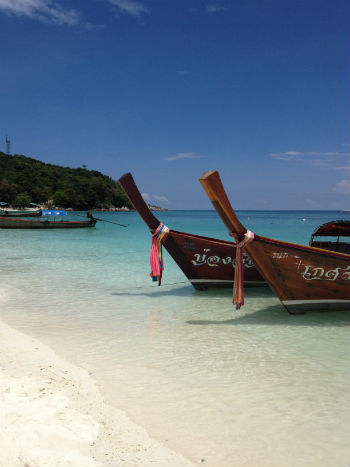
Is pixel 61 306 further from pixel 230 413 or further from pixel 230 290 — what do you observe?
pixel 230 413

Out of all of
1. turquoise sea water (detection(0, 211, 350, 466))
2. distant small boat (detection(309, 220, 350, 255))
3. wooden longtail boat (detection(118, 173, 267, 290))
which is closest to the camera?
turquoise sea water (detection(0, 211, 350, 466))

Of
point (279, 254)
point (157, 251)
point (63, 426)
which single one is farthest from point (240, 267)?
point (63, 426)

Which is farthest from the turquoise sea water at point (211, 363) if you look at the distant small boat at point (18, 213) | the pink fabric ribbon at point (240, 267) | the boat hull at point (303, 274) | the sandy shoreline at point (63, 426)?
the distant small boat at point (18, 213)

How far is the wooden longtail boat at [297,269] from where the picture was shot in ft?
19.1

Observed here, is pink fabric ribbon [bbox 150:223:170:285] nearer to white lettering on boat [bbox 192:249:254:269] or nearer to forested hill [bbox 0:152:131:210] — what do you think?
white lettering on boat [bbox 192:249:254:269]

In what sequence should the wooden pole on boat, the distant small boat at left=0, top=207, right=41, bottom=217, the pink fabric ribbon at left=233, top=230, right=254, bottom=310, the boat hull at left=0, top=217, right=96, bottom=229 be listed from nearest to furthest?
the wooden pole on boat < the pink fabric ribbon at left=233, top=230, right=254, bottom=310 < the boat hull at left=0, top=217, right=96, bottom=229 < the distant small boat at left=0, top=207, right=41, bottom=217

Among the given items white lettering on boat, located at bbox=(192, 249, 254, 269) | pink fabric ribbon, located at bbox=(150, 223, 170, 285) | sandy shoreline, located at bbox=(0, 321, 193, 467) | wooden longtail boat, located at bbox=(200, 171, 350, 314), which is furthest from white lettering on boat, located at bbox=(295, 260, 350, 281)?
sandy shoreline, located at bbox=(0, 321, 193, 467)

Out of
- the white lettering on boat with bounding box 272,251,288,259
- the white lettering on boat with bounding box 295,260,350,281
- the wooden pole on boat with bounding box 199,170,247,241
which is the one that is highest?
the wooden pole on boat with bounding box 199,170,247,241

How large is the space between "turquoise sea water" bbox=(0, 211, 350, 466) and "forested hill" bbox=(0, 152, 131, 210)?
8551cm

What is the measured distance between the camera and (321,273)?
631 cm

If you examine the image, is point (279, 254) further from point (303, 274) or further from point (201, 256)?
point (201, 256)

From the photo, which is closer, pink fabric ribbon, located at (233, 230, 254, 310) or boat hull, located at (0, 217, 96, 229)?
pink fabric ribbon, located at (233, 230, 254, 310)

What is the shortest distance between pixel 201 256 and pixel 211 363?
365cm

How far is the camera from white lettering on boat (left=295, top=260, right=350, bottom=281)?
6.20 metres
